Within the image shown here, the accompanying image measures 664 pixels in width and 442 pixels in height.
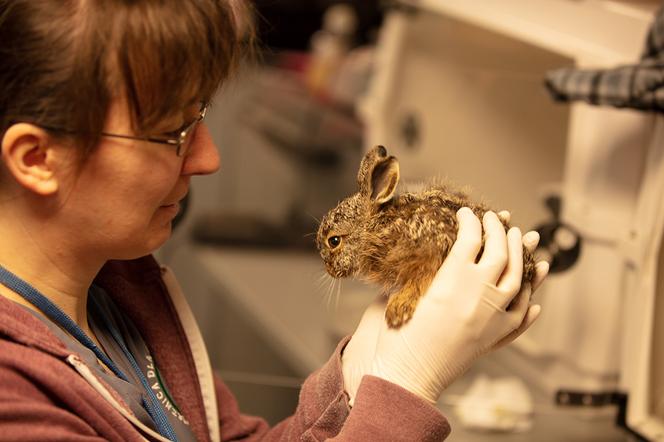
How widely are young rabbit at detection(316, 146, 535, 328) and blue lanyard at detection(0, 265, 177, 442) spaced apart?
0.23m

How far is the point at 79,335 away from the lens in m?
0.82

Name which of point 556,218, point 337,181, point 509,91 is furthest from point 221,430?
point 337,181

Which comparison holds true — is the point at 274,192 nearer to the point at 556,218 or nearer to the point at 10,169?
the point at 556,218

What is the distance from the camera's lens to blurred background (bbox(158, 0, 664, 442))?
129 centimetres

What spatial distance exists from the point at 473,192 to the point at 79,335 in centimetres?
47

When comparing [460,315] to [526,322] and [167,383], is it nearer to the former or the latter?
[526,322]

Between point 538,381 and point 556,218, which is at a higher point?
point 556,218

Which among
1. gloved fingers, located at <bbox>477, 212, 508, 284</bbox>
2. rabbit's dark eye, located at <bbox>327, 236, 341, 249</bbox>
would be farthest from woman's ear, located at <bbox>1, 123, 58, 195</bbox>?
gloved fingers, located at <bbox>477, 212, 508, 284</bbox>

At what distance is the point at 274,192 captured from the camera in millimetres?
2662

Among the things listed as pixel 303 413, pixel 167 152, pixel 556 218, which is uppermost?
pixel 167 152

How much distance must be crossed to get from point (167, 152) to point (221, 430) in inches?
15.7

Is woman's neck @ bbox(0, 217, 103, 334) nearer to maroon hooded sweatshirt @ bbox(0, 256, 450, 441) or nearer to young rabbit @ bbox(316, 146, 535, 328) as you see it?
maroon hooded sweatshirt @ bbox(0, 256, 450, 441)

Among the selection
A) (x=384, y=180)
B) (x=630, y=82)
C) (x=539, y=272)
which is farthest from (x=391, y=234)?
(x=630, y=82)

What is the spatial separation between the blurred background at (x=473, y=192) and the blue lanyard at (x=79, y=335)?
23 centimetres
